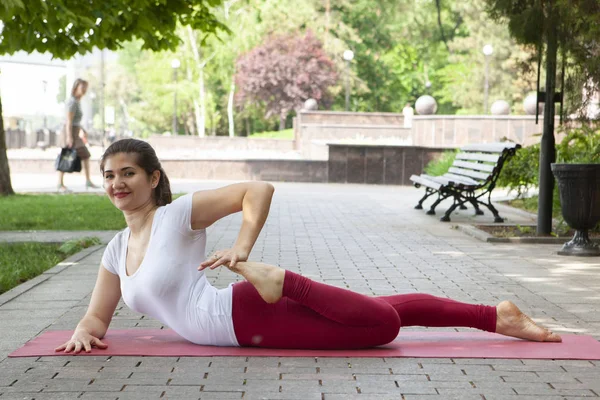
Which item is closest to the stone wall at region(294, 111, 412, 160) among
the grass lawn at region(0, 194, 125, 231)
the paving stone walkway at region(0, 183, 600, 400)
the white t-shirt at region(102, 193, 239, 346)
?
the grass lawn at region(0, 194, 125, 231)

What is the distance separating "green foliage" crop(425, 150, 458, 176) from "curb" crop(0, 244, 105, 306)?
13.0 meters

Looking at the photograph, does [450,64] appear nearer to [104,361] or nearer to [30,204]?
[30,204]

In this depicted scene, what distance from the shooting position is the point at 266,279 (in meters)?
4.82

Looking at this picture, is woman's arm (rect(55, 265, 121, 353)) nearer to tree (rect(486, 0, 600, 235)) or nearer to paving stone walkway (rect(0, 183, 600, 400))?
paving stone walkway (rect(0, 183, 600, 400))

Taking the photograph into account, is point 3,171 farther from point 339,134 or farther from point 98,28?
point 339,134

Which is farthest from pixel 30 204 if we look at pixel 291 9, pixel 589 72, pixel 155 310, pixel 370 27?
pixel 370 27

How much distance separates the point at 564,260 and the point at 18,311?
5.49 metres

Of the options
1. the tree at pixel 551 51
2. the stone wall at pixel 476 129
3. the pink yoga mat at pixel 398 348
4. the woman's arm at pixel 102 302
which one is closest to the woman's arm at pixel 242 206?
the woman's arm at pixel 102 302

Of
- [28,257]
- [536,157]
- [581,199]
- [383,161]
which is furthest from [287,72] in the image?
[28,257]

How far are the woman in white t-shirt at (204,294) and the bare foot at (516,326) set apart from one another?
59 millimetres

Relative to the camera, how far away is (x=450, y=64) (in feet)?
238

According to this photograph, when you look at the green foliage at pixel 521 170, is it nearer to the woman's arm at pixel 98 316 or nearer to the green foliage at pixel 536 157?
the green foliage at pixel 536 157

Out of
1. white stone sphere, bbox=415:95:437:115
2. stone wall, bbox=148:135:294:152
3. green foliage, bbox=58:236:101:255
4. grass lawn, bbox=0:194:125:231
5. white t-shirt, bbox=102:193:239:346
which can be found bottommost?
stone wall, bbox=148:135:294:152

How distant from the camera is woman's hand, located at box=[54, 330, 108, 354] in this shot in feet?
17.3
